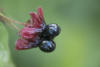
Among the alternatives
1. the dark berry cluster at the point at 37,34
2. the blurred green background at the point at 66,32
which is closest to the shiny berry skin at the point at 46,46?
the dark berry cluster at the point at 37,34

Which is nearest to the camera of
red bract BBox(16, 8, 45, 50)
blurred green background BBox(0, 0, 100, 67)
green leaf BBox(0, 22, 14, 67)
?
red bract BBox(16, 8, 45, 50)

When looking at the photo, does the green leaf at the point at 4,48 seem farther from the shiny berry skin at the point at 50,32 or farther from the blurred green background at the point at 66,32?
the blurred green background at the point at 66,32

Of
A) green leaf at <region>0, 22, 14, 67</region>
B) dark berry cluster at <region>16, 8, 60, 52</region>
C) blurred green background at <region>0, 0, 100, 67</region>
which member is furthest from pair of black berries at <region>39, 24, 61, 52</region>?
blurred green background at <region>0, 0, 100, 67</region>

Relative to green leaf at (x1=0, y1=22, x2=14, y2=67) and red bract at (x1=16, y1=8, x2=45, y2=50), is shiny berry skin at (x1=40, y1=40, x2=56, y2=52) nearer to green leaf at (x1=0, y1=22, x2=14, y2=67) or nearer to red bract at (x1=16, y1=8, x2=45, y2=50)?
red bract at (x1=16, y1=8, x2=45, y2=50)

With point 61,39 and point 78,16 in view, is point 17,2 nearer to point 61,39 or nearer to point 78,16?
point 61,39

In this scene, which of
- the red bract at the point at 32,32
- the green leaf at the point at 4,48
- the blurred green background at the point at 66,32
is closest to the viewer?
the red bract at the point at 32,32

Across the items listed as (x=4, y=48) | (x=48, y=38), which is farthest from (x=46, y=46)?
(x=4, y=48)

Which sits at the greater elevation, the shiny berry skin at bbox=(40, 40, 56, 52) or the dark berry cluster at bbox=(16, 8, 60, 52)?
the dark berry cluster at bbox=(16, 8, 60, 52)
